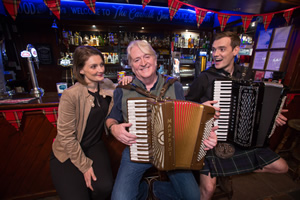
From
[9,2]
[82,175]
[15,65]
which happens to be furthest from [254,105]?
[15,65]

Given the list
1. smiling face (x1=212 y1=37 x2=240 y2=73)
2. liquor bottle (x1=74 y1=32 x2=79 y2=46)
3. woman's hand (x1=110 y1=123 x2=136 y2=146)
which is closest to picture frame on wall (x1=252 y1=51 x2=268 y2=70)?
smiling face (x1=212 y1=37 x2=240 y2=73)

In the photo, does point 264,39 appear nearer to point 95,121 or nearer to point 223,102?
A: point 223,102

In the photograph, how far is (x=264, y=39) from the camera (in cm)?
334

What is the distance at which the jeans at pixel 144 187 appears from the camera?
123cm

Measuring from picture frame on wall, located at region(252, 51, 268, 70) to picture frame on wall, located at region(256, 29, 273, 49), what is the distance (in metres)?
0.14

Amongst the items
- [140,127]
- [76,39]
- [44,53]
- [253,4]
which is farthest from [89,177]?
[44,53]

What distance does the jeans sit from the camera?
4.04 ft

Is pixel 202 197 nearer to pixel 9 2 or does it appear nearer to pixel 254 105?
pixel 254 105

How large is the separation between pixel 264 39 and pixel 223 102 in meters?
3.17

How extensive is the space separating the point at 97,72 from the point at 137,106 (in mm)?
659

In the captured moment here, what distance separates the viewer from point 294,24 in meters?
2.79

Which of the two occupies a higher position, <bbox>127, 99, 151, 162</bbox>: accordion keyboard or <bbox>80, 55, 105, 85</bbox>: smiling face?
<bbox>80, 55, 105, 85</bbox>: smiling face

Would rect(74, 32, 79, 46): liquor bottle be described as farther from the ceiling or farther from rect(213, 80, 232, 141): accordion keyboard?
rect(213, 80, 232, 141): accordion keyboard

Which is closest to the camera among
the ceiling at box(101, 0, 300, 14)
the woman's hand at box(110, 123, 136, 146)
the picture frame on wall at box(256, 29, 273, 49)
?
the woman's hand at box(110, 123, 136, 146)
